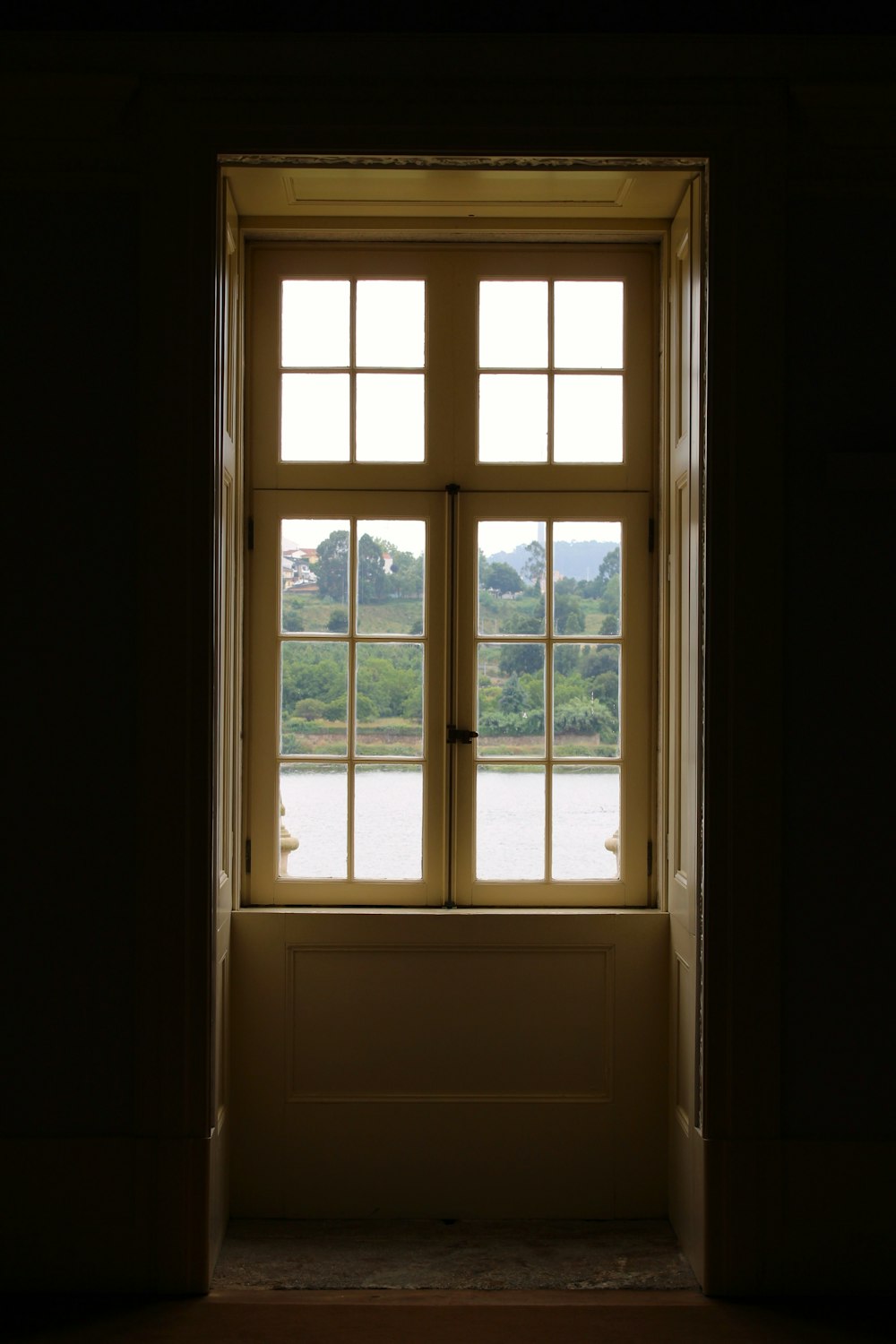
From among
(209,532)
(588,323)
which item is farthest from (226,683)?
(588,323)

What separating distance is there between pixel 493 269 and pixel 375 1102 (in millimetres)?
2623

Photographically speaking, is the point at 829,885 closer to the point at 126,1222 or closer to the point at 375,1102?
the point at 375,1102

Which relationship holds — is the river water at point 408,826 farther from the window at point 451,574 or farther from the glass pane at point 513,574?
the glass pane at point 513,574

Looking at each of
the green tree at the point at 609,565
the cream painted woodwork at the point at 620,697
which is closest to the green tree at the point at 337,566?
the cream painted woodwork at the point at 620,697

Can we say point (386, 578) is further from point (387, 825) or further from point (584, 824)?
point (584, 824)

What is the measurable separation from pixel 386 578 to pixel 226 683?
65 centimetres

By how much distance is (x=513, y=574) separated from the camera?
3561 millimetres

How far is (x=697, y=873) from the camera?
2975 millimetres

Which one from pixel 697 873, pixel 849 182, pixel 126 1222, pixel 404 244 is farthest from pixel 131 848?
pixel 849 182

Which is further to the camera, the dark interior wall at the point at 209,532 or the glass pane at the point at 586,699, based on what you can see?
the glass pane at the point at 586,699

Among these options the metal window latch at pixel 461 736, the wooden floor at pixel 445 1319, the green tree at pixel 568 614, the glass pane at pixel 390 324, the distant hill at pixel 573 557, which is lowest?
the wooden floor at pixel 445 1319

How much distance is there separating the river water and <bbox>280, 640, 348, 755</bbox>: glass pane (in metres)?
0.08

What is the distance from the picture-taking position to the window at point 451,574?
353cm

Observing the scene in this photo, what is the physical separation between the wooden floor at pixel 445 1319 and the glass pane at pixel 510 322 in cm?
270
